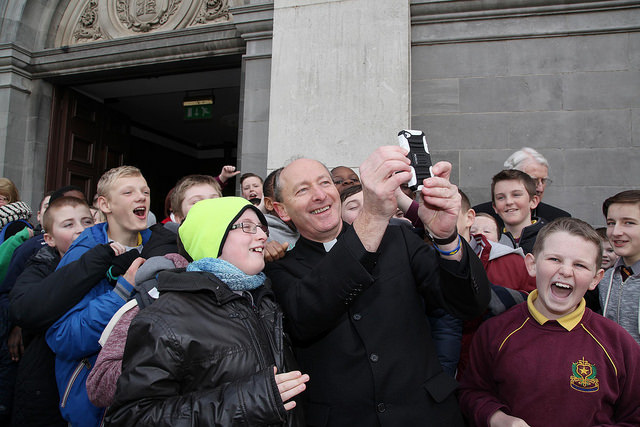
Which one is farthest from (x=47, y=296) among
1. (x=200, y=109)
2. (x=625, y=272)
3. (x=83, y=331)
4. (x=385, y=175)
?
(x=200, y=109)

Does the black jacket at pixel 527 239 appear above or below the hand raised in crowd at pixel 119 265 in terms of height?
above

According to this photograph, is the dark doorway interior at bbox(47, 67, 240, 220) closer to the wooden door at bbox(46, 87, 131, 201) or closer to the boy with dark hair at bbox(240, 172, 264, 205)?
the wooden door at bbox(46, 87, 131, 201)

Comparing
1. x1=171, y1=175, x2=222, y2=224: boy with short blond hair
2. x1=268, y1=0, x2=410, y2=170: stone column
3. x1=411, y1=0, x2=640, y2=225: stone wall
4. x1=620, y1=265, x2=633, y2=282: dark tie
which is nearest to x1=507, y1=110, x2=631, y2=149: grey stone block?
x1=411, y1=0, x2=640, y2=225: stone wall

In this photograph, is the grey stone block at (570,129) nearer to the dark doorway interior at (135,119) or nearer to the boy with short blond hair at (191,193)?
the boy with short blond hair at (191,193)

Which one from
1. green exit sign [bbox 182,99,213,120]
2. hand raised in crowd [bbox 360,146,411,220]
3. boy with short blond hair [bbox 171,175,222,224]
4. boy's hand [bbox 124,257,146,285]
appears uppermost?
green exit sign [bbox 182,99,213,120]

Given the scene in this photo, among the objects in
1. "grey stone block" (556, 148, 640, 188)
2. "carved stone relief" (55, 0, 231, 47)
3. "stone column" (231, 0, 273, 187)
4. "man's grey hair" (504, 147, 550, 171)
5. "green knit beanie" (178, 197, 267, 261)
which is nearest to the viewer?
"green knit beanie" (178, 197, 267, 261)

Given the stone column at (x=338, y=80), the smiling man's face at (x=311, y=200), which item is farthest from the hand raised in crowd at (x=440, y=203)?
the stone column at (x=338, y=80)

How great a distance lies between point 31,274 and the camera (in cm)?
265

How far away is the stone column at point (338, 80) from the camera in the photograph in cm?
464

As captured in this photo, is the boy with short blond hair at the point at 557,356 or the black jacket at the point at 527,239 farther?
the black jacket at the point at 527,239

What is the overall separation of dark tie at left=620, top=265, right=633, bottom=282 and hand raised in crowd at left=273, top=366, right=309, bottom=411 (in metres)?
1.81

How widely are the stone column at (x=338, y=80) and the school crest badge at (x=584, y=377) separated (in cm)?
303

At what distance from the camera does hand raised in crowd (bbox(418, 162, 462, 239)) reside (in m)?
1.56

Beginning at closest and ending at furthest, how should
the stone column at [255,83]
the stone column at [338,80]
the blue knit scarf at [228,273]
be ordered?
the blue knit scarf at [228,273] → the stone column at [338,80] → the stone column at [255,83]
